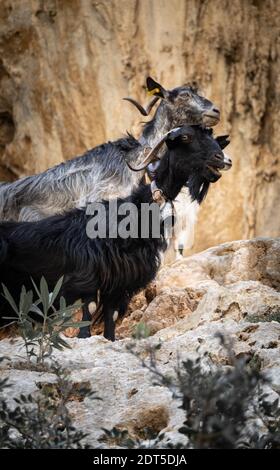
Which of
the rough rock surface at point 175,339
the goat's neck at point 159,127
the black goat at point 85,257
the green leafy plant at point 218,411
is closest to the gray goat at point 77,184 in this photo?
the goat's neck at point 159,127

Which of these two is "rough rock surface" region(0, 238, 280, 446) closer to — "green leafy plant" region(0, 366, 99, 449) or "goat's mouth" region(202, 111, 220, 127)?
"green leafy plant" region(0, 366, 99, 449)

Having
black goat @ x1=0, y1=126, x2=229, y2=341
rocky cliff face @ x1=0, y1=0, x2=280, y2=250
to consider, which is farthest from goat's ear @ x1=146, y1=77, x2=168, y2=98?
rocky cliff face @ x1=0, y1=0, x2=280, y2=250

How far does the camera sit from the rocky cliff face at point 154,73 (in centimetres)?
1555

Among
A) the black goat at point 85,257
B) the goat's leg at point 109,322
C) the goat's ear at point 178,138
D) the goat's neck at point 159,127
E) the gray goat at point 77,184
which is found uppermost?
the goat's neck at point 159,127

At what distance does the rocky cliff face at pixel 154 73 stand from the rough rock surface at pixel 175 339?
541 centimetres

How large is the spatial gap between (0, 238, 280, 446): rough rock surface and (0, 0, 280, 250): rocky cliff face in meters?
5.41

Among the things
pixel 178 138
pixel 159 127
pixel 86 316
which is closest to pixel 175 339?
pixel 86 316

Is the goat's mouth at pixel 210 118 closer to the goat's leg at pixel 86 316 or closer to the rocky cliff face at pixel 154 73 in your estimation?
the goat's leg at pixel 86 316

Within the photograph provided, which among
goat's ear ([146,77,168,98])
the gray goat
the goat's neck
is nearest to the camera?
the gray goat

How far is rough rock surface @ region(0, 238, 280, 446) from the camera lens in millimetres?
5383

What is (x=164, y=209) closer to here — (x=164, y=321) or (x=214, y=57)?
(x=164, y=321)

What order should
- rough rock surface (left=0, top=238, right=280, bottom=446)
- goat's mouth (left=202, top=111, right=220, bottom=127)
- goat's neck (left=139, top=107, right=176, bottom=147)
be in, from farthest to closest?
1. goat's mouth (left=202, top=111, right=220, bottom=127)
2. goat's neck (left=139, top=107, right=176, bottom=147)
3. rough rock surface (left=0, top=238, right=280, bottom=446)

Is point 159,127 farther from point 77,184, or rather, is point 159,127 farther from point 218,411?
point 218,411

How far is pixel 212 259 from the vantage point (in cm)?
1030
